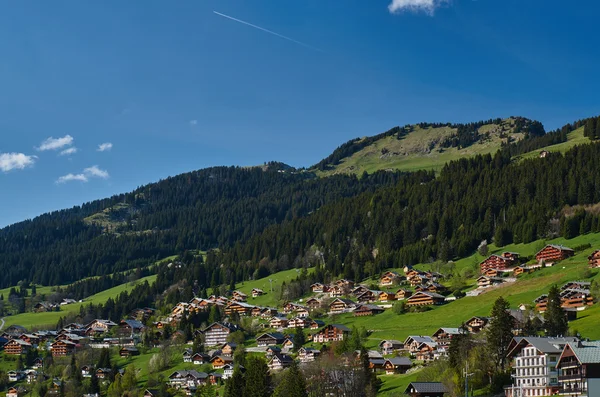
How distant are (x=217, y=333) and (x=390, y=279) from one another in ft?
152

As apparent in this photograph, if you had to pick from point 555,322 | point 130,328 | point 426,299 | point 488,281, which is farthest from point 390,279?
point 555,322

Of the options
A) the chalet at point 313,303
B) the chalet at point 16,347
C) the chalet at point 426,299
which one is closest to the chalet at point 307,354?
the chalet at point 426,299

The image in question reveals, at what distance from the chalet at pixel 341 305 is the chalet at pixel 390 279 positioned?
48.6ft

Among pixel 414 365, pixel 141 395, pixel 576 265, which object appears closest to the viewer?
pixel 414 365

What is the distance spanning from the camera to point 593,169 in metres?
199

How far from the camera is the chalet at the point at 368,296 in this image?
17088 cm

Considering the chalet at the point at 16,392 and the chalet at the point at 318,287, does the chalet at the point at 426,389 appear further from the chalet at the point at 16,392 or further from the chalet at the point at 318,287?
the chalet at the point at 318,287

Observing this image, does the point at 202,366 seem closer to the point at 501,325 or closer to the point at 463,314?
the point at 463,314

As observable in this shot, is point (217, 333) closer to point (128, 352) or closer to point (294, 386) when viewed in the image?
point (128, 352)

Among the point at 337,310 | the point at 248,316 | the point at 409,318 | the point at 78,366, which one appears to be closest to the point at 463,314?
the point at 409,318

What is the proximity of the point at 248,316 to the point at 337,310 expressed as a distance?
88.4 ft

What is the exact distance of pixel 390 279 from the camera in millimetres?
181125

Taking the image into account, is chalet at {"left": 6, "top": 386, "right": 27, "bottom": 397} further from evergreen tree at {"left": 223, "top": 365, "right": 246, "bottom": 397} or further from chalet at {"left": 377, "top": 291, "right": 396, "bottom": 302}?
chalet at {"left": 377, "top": 291, "right": 396, "bottom": 302}

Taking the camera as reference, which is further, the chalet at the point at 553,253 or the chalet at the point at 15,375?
the chalet at the point at 15,375
